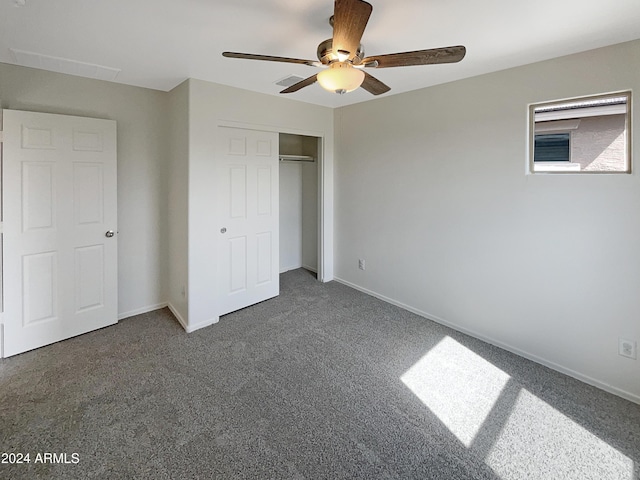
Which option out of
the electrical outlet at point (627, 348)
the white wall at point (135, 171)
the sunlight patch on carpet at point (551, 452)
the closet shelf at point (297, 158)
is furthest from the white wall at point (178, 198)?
the electrical outlet at point (627, 348)

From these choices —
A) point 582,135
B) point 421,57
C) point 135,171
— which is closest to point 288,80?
point 421,57

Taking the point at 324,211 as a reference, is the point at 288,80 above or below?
above

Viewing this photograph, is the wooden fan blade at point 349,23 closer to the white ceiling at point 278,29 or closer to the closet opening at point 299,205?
the white ceiling at point 278,29

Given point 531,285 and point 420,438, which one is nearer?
point 420,438

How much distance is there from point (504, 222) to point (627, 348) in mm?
1195

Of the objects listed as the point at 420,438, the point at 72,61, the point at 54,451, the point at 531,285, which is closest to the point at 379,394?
the point at 420,438

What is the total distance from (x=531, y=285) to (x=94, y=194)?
3959 mm

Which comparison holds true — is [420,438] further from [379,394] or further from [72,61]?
[72,61]

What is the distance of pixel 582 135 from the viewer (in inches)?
96.7

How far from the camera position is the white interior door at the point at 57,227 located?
2.72 m

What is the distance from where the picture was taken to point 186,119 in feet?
10.2

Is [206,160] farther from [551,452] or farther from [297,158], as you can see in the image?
[551,452]

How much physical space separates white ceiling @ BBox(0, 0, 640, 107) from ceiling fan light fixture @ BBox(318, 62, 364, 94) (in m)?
0.34

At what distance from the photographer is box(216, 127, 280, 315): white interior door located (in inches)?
139
